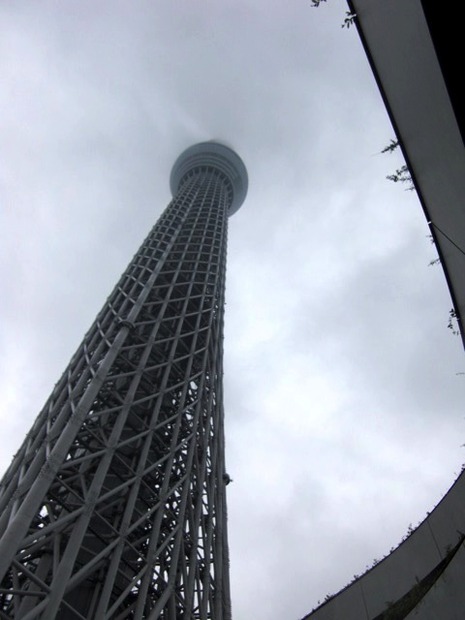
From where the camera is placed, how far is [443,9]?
5.01 meters

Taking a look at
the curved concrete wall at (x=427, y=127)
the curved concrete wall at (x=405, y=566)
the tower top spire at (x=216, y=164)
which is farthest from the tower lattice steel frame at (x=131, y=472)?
the tower top spire at (x=216, y=164)

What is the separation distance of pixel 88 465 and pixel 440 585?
10.4 meters

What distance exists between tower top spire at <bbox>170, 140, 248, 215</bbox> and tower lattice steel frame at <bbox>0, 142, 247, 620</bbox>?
24693 mm

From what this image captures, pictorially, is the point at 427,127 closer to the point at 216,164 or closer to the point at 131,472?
the point at 131,472

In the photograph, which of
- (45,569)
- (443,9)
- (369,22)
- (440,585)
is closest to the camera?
(443,9)

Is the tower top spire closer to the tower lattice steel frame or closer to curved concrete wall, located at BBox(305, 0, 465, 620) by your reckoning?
the tower lattice steel frame

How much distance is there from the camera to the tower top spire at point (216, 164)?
5412 cm

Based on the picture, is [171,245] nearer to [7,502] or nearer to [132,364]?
[132,364]

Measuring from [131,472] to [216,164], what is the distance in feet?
141

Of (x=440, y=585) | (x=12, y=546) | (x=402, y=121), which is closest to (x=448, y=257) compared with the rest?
(x=402, y=121)

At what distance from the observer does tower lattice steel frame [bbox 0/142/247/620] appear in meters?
12.7

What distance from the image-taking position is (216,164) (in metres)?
54.0

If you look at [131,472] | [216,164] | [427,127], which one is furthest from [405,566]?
[216,164]

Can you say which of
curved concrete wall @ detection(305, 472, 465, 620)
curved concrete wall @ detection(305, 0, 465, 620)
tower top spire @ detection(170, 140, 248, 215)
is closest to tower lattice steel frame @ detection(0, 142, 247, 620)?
curved concrete wall @ detection(305, 472, 465, 620)
